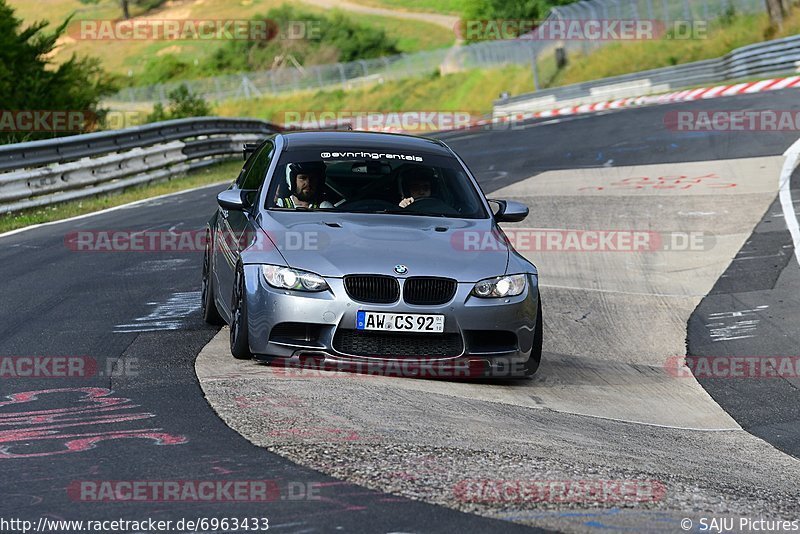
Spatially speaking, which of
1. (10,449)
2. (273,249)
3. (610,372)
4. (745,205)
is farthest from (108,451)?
(745,205)

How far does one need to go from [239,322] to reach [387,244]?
107 cm

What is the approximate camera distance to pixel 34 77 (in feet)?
90.3

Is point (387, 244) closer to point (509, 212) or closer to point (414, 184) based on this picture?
point (414, 184)

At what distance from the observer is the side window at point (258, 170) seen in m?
9.61

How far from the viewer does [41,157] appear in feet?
62.0

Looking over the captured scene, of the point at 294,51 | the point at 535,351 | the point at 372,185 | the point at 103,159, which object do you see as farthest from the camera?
the point at 294,51

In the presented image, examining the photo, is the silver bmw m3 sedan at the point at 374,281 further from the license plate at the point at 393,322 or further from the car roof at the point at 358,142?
the car roof at the point at 358,142

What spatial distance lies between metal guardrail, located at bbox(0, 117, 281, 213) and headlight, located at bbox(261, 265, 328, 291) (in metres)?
10.7

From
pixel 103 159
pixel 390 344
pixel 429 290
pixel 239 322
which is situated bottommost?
pixel 390 344

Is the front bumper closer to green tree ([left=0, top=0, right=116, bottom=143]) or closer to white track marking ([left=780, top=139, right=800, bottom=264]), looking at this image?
white track marking ([left=780, top=139, right=800, bottom=264])

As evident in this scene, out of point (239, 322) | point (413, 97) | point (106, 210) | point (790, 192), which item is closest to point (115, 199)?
point (106, 210)

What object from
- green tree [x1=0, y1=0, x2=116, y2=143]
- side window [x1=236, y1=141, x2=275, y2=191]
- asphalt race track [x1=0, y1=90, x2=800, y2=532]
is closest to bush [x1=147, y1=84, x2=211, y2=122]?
green tree [x1=0, y1=0, x2=116, y2=143]

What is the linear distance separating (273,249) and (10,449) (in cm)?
272

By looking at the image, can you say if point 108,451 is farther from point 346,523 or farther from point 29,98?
point 29,98
